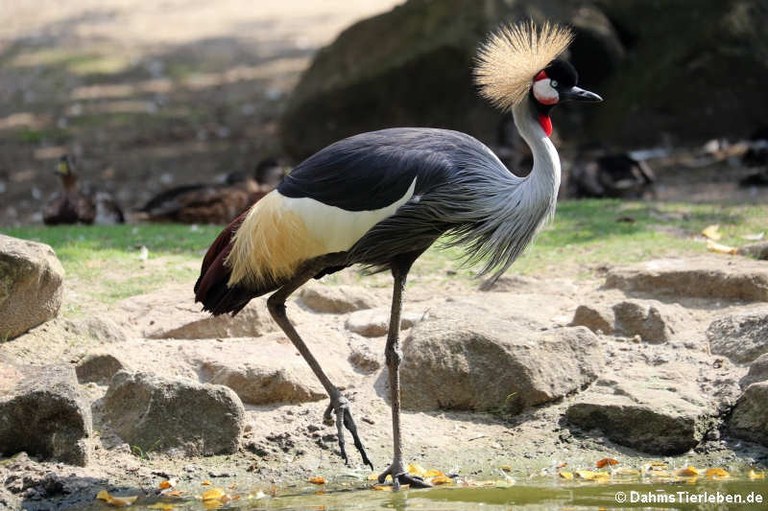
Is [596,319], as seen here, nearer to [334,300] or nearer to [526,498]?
[334,300]

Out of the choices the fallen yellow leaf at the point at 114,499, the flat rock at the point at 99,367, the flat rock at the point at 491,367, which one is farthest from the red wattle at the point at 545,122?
the fallen yellow leaf at the point at 114,499

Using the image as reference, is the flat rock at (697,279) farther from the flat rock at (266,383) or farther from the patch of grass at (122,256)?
the patch of grass at (122,256)

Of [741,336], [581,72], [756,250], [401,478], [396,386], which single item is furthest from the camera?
[581,72]

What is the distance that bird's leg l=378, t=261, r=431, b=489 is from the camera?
16.8 ft

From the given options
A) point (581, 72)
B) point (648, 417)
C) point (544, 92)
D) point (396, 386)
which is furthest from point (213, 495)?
point (581, 72)

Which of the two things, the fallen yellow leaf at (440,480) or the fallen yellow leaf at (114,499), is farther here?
the fallen yellow leaf at (440,480)

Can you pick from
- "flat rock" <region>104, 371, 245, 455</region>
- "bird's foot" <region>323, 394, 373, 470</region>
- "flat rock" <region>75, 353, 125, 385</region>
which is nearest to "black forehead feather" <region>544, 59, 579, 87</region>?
"bird's foot" <region>323, 394, 373, 470</region>

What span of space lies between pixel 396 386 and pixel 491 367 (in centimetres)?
69

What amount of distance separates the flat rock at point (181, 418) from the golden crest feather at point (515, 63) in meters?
1.88

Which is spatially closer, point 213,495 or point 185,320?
point 213,495

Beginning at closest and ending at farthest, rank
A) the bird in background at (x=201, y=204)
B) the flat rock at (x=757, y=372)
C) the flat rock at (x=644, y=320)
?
1. the flat rock at (x=757, y=372)
2. the flat rock at (x=644, y=320)
3. the bird in background at (x=201, y=204)

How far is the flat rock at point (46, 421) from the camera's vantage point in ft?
16.7

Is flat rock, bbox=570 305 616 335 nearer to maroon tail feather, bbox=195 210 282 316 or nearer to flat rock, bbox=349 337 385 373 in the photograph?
flat rock, bbox=349 337 385 373

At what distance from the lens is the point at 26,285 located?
231 inches
